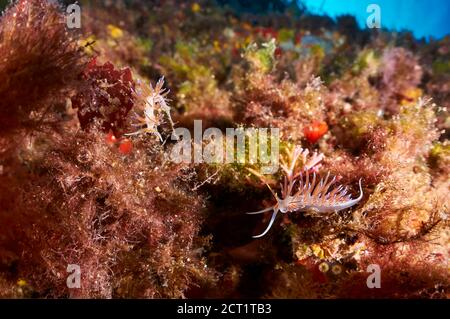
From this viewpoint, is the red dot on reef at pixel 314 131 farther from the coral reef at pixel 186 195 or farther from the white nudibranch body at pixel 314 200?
the white nudibranch body at pixel 314 200

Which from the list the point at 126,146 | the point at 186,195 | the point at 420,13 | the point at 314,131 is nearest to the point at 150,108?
the point at 126,146

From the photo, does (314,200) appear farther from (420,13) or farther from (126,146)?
(420,13)

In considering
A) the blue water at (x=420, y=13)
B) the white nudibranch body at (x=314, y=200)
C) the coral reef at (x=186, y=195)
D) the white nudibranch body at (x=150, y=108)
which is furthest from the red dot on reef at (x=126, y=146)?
the blue water at (x=420, y=13)

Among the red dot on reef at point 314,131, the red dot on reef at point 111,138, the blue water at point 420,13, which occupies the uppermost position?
the blue water at point 420,13

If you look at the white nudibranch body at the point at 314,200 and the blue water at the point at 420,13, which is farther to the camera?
the blue water at the point at 420,13

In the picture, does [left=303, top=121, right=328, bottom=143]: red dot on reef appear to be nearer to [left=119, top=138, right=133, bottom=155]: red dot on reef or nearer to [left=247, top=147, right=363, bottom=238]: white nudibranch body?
[left=247, top=147, right=363, bottom=238]: white nudibranch body
